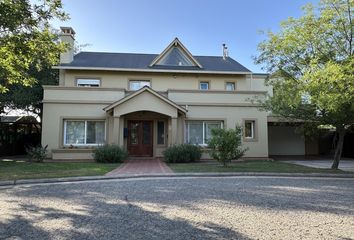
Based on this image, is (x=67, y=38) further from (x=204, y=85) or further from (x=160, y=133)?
(x=204, y=85)

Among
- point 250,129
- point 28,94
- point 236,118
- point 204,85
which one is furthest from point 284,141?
point 28,94

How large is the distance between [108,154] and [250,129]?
31.2 feet

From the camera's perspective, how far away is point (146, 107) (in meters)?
19.0

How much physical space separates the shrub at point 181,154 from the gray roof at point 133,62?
6.91 meters

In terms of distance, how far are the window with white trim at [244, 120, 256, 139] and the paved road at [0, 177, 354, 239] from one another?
410 inches

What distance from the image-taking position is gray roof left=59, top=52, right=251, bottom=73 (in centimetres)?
2228

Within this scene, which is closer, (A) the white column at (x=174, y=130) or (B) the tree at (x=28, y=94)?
(A) the white column at (x=174, y=130)

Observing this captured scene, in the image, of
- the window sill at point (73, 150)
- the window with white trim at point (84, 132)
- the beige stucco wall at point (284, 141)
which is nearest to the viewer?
the window sill at point (73, 150)

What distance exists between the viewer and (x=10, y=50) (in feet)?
33.6

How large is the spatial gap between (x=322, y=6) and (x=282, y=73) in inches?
132

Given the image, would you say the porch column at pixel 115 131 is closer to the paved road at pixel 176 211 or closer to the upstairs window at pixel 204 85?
the upstairs window at pixel 204 85

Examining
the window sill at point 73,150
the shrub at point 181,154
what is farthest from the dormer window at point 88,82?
the shrub at point 181,154

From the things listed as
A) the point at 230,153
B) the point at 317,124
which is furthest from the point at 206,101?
the point at 317,124

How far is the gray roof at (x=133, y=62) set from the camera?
22281 mm
